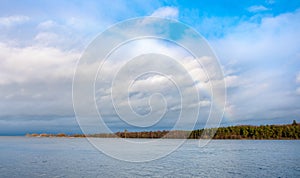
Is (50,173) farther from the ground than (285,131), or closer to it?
closer to it

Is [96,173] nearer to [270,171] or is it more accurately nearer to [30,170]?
[30,170]

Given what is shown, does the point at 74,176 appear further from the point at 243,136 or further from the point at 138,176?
the point at 243,136

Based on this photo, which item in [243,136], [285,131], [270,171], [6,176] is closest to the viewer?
[6,176]

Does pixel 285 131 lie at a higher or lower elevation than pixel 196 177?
higher

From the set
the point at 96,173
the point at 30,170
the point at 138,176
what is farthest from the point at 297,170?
the point at 30,170

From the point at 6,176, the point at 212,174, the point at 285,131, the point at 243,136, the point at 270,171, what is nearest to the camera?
the point at 6,176

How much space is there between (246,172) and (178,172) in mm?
8136

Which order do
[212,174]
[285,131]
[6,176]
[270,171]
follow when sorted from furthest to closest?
1. [285,131]
2. [270,171]
3. [212,174]
4. [6,176]

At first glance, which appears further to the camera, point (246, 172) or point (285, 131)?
point (285, 131)

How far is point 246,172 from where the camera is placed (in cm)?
3503

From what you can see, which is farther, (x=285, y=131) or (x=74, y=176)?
(x=285, y=131)

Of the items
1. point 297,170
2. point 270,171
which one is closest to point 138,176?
point 270,171

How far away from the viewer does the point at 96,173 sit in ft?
111

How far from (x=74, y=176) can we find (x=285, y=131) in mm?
175341
